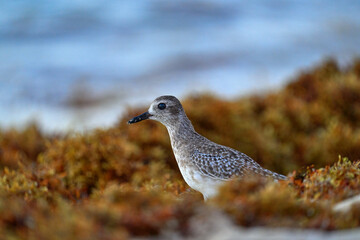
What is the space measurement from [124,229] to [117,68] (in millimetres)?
15391

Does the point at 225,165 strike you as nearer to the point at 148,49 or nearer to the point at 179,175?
the point at 179,175

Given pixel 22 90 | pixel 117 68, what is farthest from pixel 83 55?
pixel 22 90

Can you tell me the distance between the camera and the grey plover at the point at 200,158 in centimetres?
531

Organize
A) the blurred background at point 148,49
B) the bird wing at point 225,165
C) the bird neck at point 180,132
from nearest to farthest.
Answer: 1. the bird wing at point 225,165
2. the bird neck at point 180,132
3. the blurred background at point 148,49

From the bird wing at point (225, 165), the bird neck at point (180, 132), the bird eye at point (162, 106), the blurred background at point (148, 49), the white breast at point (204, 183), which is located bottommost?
the white breast at point (204, 183)

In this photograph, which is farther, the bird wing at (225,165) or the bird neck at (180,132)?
the bird neck at (180,132)

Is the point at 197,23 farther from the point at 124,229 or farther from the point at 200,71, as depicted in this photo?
the point at 124,229

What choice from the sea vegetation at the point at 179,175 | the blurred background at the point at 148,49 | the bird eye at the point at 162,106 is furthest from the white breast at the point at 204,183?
the blurred background at the point at 148,49

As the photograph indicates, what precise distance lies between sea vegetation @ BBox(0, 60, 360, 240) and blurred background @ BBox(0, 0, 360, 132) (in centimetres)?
201

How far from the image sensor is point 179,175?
8.05 metres

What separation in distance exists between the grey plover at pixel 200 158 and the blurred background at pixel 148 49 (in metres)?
5.77

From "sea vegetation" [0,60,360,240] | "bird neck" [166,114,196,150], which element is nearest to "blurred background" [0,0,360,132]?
"sea vegetation" [0,60,360,240]

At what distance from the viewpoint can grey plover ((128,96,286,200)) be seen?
5.31 meters

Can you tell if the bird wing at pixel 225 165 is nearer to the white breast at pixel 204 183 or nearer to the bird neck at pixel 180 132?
the white breast at pixel 204 183
